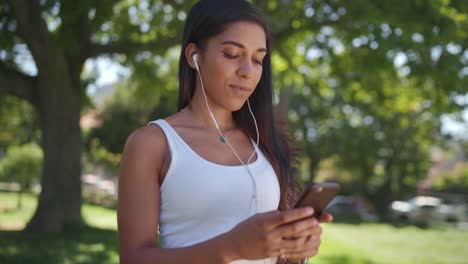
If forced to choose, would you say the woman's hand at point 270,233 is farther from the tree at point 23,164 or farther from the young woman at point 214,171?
the tree at point 23,164

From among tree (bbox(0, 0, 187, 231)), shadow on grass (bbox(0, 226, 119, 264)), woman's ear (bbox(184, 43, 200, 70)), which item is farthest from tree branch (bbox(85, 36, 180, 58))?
woman's ear (bbox(184, 43, 200, 70))

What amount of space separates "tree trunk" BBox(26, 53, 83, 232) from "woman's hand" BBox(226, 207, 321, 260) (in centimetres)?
1115

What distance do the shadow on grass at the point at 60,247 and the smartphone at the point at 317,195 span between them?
7.15 meters

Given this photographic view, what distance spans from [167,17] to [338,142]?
85.7 ft

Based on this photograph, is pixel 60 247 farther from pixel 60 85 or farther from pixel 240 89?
pixel 240 89

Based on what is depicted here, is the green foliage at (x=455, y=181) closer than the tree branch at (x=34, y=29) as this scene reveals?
No

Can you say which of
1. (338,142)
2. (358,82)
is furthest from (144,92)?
(338,142)

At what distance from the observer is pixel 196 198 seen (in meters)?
1.68

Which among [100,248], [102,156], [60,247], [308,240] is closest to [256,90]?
[308,240]

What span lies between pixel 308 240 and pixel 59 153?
11622mm

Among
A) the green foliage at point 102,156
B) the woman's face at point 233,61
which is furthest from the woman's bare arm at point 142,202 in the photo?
the green foliage at point 102,156

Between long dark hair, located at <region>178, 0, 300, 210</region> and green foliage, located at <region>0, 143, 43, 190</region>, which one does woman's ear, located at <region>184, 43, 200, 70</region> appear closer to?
long dark hair, located at <region>178, 0, 300, 210</region>

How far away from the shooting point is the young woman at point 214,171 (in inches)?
56.5

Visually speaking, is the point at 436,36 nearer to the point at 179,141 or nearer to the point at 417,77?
the point at 417,77
